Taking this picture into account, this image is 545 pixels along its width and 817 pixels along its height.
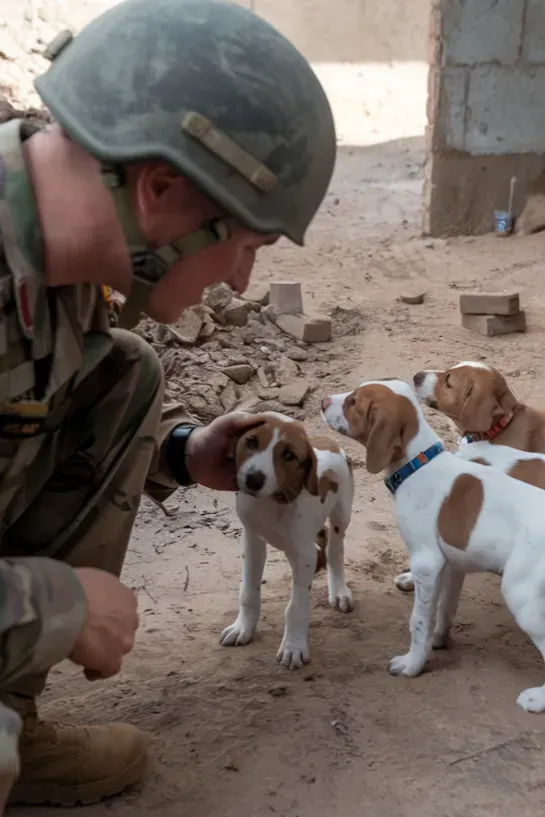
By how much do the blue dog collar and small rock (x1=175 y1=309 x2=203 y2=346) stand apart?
2.66 metres

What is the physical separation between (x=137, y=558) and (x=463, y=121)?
20.0 feet

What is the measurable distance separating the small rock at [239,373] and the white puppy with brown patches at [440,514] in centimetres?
227

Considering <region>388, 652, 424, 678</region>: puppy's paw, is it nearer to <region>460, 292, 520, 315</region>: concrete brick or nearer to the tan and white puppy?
the tan and white puppy

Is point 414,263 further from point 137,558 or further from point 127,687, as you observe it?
point 127,687

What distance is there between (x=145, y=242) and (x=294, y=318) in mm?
4083

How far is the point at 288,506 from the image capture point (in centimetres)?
275

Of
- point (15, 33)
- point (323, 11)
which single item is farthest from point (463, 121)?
point (323, 11)

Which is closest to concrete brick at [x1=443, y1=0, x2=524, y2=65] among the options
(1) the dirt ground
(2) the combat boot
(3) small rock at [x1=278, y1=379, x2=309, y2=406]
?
(3) small rock at [x1=278, y1=379, x2=309, y2=406]

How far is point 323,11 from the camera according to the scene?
15.9 metres

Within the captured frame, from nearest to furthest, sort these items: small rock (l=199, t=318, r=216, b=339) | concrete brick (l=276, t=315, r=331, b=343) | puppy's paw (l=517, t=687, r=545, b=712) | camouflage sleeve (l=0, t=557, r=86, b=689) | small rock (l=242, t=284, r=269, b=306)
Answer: camouflage sleeve (l=0, t=557, r=86, b=689) < puppy's paw (l=517, t=687, r=545, b=712) < small rock (l=199, t=318, r=216, b=339) < concrete brick (l=276, t=315, r=331, b=343) < small rock (l=242, t=284, r=269, b=306)

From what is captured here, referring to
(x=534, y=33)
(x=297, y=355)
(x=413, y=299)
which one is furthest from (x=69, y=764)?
(x=534, y=33)

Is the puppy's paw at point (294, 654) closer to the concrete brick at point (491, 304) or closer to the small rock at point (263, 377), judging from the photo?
the small rock at point (263, 377)

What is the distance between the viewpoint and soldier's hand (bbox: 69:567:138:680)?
5.85 ft

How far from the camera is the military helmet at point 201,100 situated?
5.71 feet
